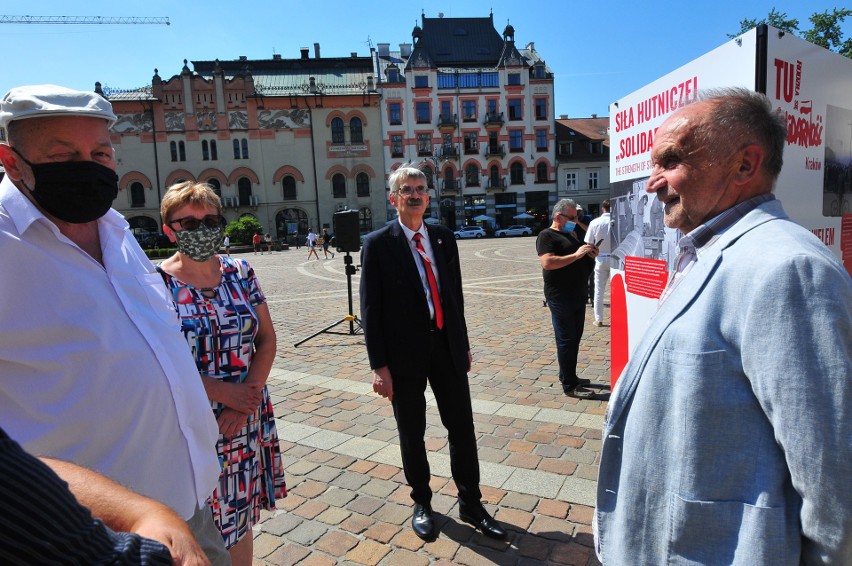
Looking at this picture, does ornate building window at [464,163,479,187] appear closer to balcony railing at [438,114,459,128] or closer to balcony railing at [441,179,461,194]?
balcony railing at [441,179,461,194]

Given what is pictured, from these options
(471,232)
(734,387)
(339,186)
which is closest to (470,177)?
(471,232)

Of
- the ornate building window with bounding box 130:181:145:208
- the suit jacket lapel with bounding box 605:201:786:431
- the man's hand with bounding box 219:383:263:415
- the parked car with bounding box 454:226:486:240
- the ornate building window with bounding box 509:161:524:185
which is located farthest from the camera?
the ornate building window with bounding box 509:161:524:185

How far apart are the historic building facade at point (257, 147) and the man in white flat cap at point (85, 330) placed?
142 feet

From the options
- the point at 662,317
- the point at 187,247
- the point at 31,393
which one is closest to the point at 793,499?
the point at 662,317

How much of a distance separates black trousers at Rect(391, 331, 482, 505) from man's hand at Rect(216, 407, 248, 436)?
981 millimetres

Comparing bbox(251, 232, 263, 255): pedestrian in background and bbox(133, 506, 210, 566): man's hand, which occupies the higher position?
bbox(133, 506, 210, 566): man's hand

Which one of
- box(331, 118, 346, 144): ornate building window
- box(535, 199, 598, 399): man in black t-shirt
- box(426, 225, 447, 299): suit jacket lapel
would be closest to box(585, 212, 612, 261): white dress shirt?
box(535, 199, 598, 399): man in black t-shirt

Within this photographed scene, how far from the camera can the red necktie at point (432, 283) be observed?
3.11 meters

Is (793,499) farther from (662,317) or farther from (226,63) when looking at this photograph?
(226,63)

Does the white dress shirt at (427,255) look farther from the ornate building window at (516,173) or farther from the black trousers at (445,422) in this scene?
the ornate building window at (516,173)

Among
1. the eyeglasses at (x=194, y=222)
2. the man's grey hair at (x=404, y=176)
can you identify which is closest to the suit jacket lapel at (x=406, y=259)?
the man's grey hair at (x=404, y=176)

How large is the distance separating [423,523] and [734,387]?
226 cm

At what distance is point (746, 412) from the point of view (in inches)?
50.4

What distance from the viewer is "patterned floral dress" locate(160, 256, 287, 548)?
7.67 feet
